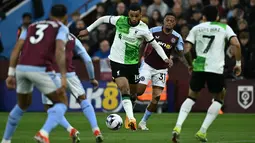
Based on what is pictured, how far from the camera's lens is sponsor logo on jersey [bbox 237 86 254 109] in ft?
79.7

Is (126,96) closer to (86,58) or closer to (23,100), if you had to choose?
(86,58)

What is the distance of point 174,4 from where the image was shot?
2681 cm

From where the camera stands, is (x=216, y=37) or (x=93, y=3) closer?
(x=216, y=37)

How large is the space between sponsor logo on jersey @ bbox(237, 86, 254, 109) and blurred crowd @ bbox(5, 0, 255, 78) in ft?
2.73

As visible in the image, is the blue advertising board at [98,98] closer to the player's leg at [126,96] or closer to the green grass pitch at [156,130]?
the green grass pitch at [156,130]

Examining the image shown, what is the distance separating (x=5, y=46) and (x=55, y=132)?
1204 centimetres

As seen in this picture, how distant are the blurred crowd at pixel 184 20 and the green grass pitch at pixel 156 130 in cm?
263

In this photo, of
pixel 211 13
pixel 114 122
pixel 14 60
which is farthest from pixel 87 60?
pixel 114 122

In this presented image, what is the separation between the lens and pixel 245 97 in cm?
2434

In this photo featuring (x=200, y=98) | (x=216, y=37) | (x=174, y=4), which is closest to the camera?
(x=216, y=37)

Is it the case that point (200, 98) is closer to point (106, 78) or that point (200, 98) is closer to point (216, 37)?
point (106, 78)

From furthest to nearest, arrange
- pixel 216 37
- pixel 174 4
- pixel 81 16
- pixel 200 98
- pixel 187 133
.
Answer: pixel 81 16 < pixel 174 4 < pixel 200 98 < pixel 187 133 < pixel 216 37

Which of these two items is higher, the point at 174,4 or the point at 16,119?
the point at 174,4

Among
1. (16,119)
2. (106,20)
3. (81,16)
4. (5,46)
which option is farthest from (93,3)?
(16,119)
